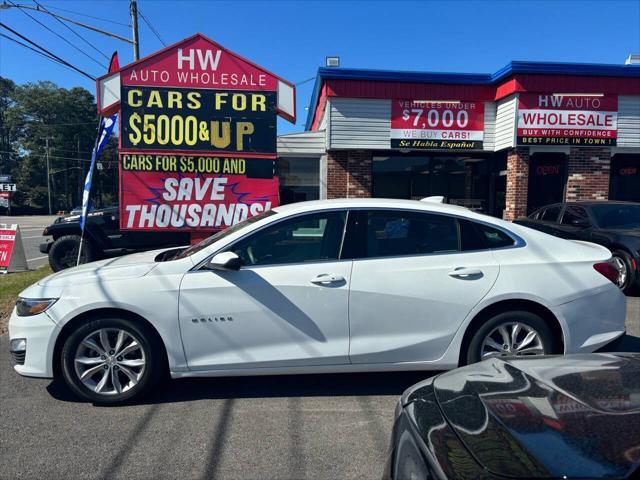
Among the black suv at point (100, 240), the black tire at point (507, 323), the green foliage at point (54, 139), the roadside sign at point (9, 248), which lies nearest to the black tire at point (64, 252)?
the black suv at point (100, 240)

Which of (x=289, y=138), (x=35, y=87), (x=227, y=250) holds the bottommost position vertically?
(x=227, y=250)

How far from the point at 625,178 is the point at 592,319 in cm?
1286

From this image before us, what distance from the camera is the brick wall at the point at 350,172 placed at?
13.0 metres

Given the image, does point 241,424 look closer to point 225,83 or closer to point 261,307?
point 261,307

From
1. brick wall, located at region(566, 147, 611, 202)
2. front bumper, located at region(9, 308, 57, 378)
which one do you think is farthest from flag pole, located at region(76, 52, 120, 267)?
brick wall, located at region(566, 147, 611, 202)

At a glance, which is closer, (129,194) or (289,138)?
(129,194)

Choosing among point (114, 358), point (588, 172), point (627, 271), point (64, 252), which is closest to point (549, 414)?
point (114, 358)

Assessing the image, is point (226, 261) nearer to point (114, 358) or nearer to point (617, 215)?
point (114, 358)

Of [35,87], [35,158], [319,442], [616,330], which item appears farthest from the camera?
[35,87]

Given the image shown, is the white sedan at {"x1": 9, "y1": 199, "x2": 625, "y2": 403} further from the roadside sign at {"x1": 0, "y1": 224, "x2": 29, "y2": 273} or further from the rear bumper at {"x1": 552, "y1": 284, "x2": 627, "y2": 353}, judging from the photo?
the roadside sign at {"x1": 0, "y1": 224, "x2": 29, "y2": 273}

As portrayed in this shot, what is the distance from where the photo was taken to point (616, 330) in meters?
3.96

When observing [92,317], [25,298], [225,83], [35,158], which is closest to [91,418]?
[92,317]

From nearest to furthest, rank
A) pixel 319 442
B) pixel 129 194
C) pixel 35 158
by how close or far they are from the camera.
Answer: pixel 319 442
pixel 129 194
pixel 35 158

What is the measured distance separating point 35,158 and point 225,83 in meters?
81.1
